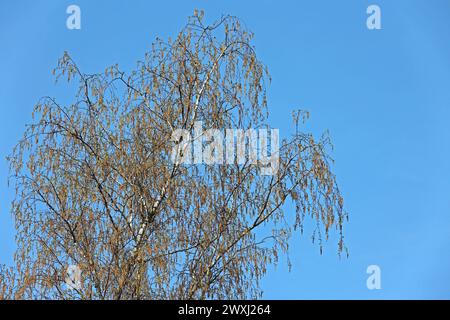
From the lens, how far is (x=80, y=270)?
10.9 meters

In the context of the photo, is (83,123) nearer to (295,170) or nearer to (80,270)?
(80,270)

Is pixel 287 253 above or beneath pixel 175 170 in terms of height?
beneath
